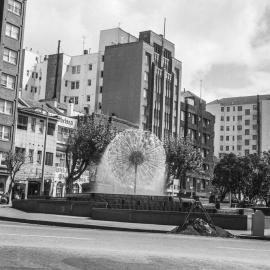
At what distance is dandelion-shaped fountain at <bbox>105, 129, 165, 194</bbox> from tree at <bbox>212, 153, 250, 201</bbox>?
40.4m

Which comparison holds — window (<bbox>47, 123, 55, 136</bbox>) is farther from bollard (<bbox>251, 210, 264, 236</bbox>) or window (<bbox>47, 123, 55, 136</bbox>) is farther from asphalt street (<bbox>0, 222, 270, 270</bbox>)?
asphalt street (<bbox>0, 222, 270, 270</bbox>)

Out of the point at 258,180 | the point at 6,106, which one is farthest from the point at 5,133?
the point at 258,180

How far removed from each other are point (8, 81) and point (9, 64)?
6.46 feet

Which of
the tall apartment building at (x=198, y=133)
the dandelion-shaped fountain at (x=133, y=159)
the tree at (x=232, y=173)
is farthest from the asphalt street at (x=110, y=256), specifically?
the tall apartment building at (x=198, y=133)

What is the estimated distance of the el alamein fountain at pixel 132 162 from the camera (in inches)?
1280

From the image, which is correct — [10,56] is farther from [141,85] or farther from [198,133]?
[198,133]

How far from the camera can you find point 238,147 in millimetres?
153375

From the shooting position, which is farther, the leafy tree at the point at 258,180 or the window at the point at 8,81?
the leafy tree at the point at 258,180

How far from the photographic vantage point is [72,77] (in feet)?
305

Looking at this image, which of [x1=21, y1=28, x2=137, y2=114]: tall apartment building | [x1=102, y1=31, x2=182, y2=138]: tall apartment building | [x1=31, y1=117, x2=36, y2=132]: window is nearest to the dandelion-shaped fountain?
[x1=31, y1=117, x2=36, y2=132]: window

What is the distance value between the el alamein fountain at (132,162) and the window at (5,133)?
24.7m

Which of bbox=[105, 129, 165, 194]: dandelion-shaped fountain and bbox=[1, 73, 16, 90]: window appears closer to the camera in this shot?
bbox=[105, 129, 165, 194]: dandelion-shaped fountain

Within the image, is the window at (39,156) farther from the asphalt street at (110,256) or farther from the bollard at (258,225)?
the asphalt street at (110,256)

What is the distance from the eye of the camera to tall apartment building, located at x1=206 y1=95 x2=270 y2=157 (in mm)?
146462
